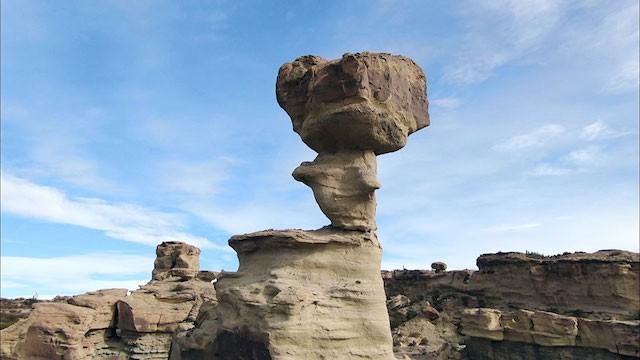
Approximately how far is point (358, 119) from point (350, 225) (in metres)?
2.41

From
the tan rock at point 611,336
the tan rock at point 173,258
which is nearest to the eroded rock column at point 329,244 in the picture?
the tan rock at point 173,258

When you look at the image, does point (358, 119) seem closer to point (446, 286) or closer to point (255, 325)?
point (255, 325)

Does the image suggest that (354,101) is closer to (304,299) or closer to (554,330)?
(304,299)

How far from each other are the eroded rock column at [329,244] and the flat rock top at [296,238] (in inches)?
0.9

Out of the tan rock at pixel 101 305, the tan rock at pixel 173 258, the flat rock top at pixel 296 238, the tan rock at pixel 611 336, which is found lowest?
the tan rock at pixel 611 336

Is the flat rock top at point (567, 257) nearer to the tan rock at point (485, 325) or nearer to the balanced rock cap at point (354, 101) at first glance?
the tan rock at point (485, 325)

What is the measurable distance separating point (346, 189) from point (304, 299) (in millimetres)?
2829

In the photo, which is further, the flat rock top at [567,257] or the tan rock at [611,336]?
the flat rock top at [567,257]

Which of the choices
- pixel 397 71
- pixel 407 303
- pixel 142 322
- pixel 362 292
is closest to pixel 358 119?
pixel 397 71

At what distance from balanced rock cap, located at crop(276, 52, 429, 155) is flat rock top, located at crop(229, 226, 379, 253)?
205cm

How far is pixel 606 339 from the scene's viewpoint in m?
24.5

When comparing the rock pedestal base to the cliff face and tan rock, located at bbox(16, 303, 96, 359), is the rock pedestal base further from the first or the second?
tan rock, located at bbox(16, 303, 96, 359)

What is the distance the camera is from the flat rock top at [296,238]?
32.5 feet

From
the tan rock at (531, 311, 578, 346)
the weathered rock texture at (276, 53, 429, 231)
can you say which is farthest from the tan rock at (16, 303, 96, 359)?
the tan rock at (531, 311, 578, 346)
